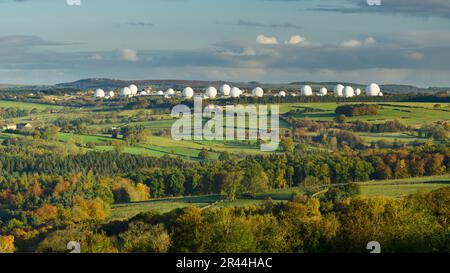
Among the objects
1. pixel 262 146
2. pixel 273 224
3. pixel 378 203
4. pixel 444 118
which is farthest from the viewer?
pixel 444 118

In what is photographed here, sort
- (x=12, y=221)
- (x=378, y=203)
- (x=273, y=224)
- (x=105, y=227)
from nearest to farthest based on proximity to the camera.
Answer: (x=273, y=224) < (x=378, y=203) < (x=105, y=227) < (x=12, y=221)

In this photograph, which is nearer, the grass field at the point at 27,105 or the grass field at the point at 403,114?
the grass field at the point at 403,114

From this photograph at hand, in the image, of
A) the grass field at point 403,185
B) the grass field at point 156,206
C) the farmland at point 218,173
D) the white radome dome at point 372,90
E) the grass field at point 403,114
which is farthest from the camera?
the white radome dome at point 372,90

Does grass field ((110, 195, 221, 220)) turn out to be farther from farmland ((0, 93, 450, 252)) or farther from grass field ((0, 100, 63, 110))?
grass field ((0, 100, 63, 110))

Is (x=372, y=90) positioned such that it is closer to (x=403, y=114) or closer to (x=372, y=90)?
(x=372, y=90)

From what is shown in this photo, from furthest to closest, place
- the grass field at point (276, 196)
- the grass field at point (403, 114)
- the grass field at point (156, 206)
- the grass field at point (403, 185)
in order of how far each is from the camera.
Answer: the grass field at point (403, 114)
the grass field at point (156, 206)
the grass field at point (276, 196)
the grass field at point (403, 185)

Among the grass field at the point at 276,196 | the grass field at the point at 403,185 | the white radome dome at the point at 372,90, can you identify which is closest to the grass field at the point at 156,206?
the grass field at the point at 276,196

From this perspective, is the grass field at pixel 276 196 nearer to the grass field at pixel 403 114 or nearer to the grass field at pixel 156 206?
the grass field at pixel 156 206

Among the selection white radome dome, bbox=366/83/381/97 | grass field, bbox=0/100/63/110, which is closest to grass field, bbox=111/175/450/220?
white radome dome, bbox=366/83/381/97
